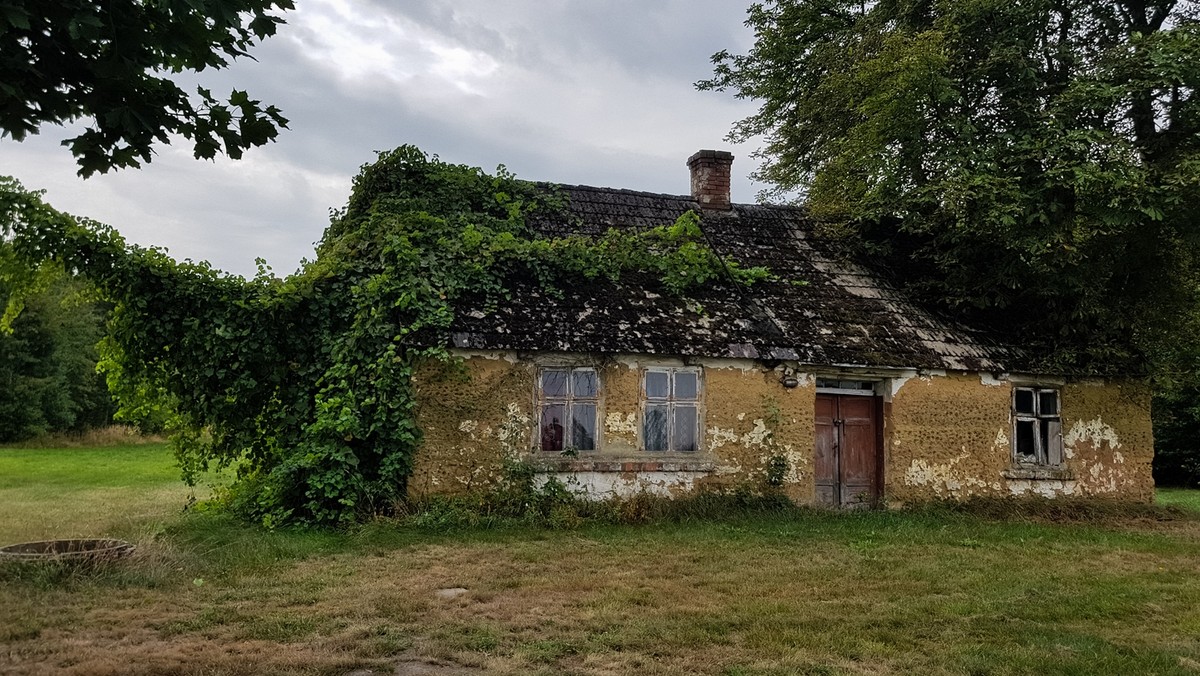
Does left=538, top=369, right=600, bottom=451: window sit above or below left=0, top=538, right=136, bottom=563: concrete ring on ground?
above

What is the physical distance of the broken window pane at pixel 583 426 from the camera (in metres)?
12.2

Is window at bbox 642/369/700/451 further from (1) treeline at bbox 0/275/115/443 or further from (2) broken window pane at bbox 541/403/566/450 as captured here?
(1) treeline at bbox 0/275/115/443

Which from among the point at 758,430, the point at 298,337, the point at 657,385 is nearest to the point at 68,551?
the point at 298,337

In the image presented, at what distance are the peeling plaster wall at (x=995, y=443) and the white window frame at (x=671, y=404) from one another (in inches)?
123

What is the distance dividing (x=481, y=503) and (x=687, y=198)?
25.2ft

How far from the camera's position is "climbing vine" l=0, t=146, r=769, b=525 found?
11000 mm

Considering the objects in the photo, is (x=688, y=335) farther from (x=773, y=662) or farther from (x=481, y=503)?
(x=773, y=662)

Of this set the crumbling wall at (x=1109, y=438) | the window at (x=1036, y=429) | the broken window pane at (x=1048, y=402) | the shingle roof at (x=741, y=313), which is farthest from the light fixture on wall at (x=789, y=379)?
the crumbling wall at (x=1109, y=438)

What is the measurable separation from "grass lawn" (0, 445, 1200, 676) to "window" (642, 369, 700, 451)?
1330 mm

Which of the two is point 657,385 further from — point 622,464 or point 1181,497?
point 1181,497

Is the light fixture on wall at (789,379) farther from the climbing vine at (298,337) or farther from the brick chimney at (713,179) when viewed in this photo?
the brick chimney at (713,179)

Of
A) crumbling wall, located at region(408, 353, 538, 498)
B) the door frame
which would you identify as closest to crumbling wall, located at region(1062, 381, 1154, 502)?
the door frame

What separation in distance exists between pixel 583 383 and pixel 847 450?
4530 millimetres

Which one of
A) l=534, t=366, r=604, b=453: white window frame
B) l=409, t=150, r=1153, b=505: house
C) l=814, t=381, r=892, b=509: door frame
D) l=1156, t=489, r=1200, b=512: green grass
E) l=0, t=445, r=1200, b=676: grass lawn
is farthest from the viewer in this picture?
l=1156, t=489, r=1200, b=512: green grass
